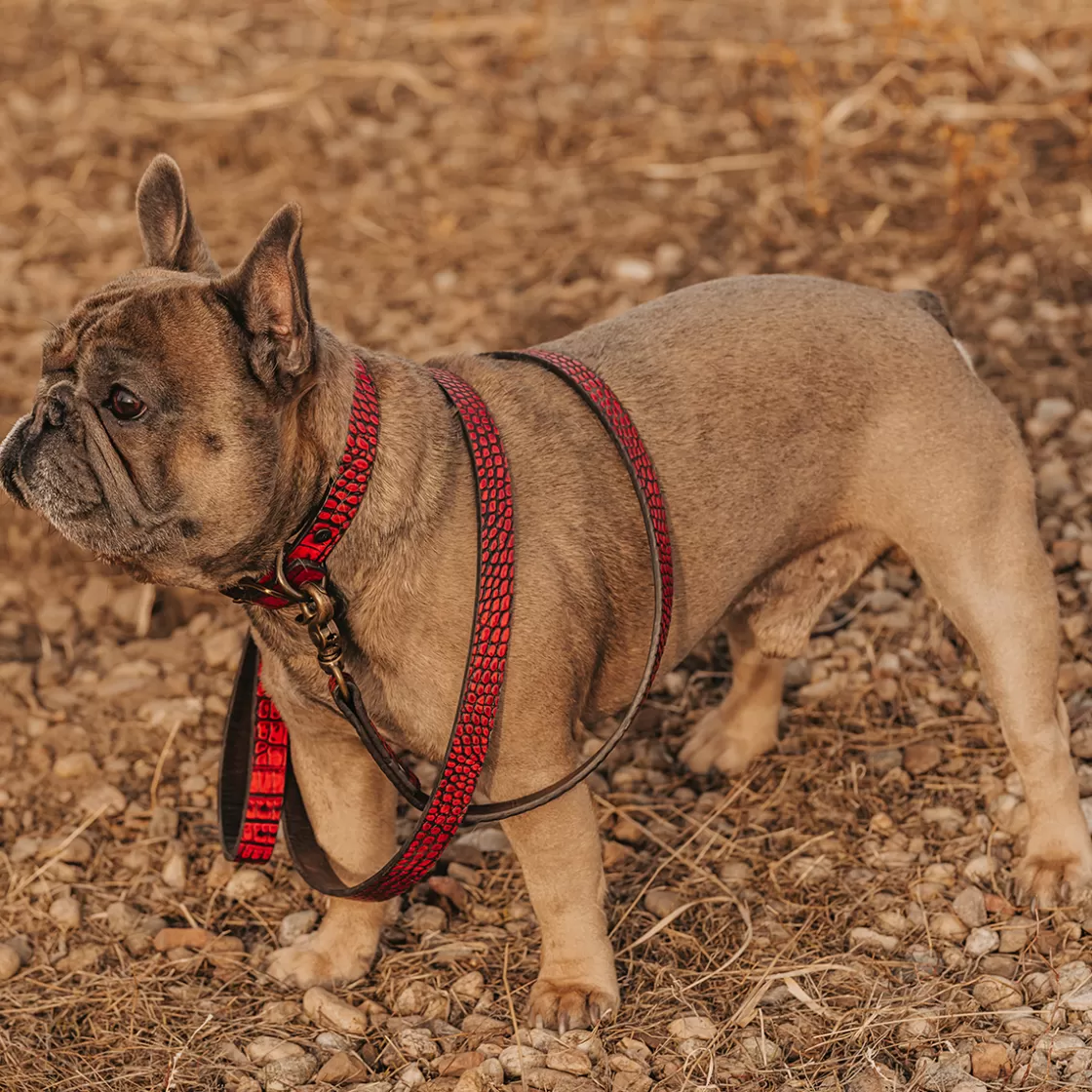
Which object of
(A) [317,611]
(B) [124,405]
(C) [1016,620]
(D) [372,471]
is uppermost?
(B) [124,405]

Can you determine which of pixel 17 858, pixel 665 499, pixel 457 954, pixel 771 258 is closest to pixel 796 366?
pixel 665 499

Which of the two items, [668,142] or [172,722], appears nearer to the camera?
[172,722]

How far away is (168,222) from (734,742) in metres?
2.37

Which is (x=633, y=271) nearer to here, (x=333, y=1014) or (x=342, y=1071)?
(x=333, y=1014)

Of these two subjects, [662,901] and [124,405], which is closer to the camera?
[124,405]

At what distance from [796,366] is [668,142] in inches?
188

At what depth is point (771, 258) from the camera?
23.2 ft

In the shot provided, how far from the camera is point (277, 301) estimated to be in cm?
311

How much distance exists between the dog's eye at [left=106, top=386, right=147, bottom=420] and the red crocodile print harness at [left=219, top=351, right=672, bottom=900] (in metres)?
0.43

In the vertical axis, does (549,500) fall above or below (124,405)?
below

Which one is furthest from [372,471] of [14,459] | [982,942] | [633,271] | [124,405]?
[633,271]

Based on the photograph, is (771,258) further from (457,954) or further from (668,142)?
(457,954)

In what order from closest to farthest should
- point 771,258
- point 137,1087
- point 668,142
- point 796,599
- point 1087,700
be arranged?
1. point 137,1087
2. point 796,599
3. point 1087,700
4. point 771,258
5. point 668,142

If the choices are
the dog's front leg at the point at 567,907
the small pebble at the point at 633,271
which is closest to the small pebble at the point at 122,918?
the dog's front leg at the point at 567,907
